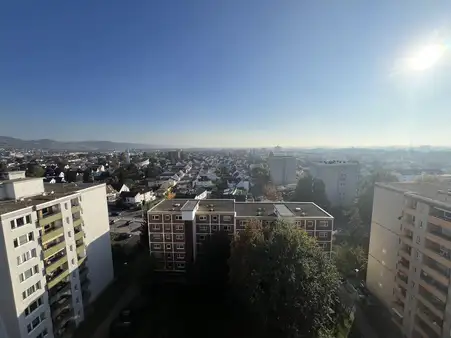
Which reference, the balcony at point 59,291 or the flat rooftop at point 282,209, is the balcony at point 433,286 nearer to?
the flat rooftop at point 282,209

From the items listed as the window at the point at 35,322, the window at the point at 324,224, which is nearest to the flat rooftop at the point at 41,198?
the window at the point at 35,322

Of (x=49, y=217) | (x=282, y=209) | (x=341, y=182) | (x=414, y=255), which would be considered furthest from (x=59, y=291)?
(x=341, y=182)

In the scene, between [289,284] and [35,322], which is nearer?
[289,284]

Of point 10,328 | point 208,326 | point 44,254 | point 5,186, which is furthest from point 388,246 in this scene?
point 5,186

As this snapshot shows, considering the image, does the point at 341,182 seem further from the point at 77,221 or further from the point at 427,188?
the point at 77,221

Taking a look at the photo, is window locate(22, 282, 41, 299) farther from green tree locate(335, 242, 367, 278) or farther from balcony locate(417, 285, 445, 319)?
green tree locate(335, 242, 367, 278)
